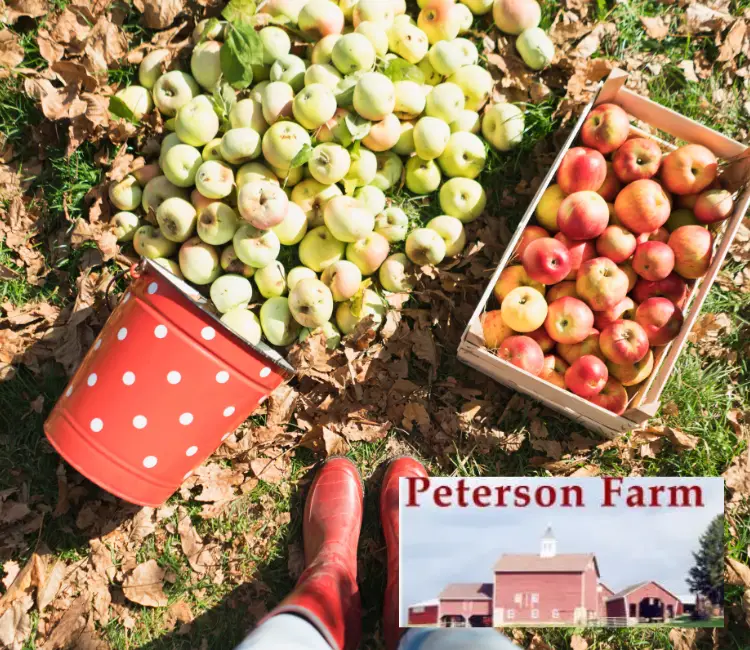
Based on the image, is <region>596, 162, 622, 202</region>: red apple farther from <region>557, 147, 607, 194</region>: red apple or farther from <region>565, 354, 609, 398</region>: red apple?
<region>565, 354, 609, 398</region>: red apple

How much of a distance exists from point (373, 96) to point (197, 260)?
101 centimetres

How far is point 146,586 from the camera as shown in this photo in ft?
8.90

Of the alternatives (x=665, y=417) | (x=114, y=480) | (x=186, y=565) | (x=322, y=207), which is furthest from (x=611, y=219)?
(x=186, y=565)

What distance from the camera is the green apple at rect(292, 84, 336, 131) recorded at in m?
2.48

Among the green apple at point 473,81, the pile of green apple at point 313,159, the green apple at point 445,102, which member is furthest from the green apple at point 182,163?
the green apple at point 473,81

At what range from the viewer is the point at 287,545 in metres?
2.79

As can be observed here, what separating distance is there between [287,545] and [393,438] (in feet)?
2.26

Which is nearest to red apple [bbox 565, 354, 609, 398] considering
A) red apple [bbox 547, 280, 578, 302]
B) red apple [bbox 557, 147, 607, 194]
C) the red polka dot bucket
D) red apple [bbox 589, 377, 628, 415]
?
red apple [bbox 589, 377, 628, 415]

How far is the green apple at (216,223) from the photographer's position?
8.34ft

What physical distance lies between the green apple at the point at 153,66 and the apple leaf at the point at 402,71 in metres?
1.06

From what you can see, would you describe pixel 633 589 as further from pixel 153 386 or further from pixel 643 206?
pixel 153 386

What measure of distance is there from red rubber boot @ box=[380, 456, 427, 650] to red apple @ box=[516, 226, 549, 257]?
3.52ft

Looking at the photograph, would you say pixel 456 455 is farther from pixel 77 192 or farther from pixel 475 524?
pixel 77 192

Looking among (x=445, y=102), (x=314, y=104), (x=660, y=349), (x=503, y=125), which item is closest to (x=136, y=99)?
(x=314, y=104)
